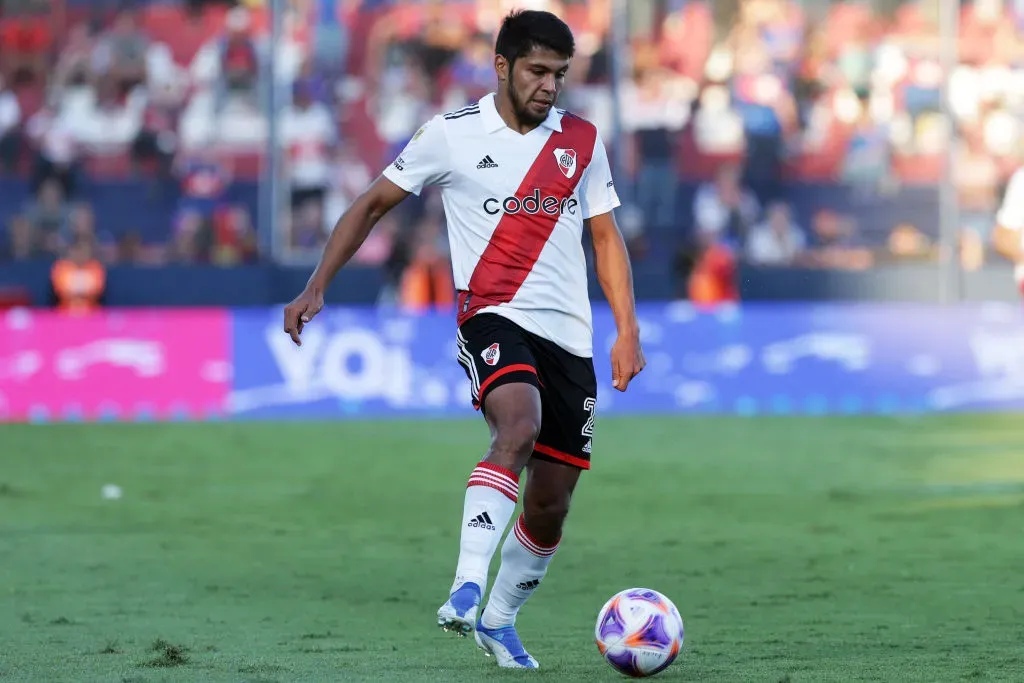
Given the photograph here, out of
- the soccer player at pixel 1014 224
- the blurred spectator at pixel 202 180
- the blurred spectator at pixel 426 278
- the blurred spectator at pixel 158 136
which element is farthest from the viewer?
the blurred spectator at pixel 158 136

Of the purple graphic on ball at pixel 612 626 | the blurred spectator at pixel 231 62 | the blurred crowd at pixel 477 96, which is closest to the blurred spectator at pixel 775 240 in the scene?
the blurred crowd at pixel 477 96

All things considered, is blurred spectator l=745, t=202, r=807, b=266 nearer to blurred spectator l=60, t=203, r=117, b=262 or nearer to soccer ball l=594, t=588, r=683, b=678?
blurred spectator l=60, t=203, r=117, b=262

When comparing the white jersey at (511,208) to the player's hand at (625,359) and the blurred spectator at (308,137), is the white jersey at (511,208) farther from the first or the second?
the blurred spectator at (308,137)

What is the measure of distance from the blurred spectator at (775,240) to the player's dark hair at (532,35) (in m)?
15.0

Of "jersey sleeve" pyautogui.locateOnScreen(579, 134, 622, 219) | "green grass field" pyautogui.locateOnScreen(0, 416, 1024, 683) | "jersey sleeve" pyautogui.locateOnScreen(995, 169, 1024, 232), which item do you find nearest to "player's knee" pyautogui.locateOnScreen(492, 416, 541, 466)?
"green grass field" pyautogui.locateOnScreen(0, 416, 1024, 683)

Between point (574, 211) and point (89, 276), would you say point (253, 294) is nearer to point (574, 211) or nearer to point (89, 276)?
point (89, 276)

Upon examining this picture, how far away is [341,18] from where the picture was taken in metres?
20.6

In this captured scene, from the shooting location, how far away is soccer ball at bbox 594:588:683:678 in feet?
17.4

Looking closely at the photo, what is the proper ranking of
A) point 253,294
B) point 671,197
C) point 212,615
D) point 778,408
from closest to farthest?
point 212,615
point 778,408
point 253,294
point 671,197

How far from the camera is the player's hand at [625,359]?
5621 mm

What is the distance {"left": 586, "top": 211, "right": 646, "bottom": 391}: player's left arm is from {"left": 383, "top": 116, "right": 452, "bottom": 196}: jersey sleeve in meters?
0.55

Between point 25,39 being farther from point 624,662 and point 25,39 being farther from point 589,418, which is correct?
point 624,662

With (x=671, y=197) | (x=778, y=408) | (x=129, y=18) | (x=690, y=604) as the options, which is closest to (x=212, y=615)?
(x=690, y=604)

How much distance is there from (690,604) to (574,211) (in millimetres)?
1971
